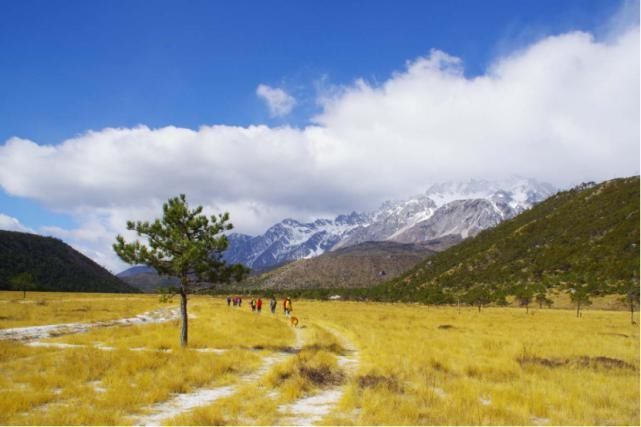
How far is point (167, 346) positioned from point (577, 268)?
11032cm

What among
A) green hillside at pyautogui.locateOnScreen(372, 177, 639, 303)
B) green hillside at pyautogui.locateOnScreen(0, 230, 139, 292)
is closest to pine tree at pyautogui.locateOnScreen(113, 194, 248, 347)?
green hillside at pyautogui.locateOnScreen(372, 177, 639, 303)

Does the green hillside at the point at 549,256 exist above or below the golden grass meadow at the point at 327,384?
above

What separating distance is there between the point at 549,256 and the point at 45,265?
169 metres

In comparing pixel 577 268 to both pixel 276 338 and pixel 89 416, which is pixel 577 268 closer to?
pixel 276 338

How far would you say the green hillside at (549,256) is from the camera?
337 ft

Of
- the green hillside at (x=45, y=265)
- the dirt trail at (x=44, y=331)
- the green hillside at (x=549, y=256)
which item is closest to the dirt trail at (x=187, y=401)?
the dirt trail at (x=44, y=331)

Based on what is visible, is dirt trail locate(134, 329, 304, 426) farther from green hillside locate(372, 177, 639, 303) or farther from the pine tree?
green hillside locate(372, 177, 639, 303)

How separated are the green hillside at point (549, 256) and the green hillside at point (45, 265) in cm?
11388

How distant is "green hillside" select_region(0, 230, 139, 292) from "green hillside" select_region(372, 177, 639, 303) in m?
114

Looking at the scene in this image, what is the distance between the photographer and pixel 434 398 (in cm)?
1309

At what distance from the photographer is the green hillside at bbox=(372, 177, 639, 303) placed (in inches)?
4045

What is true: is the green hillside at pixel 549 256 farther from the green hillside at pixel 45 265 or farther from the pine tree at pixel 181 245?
the green hillside at pixel 45 265

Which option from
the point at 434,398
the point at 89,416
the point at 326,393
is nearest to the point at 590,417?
the point at 434,398

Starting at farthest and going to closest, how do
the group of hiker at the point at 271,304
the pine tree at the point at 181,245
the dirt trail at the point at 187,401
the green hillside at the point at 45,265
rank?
the green hillside at the point at 45,265, the group of hiker at the point at 271,304, the pine tree at the point at 181,245, the dirt trail at the point at 187,401
